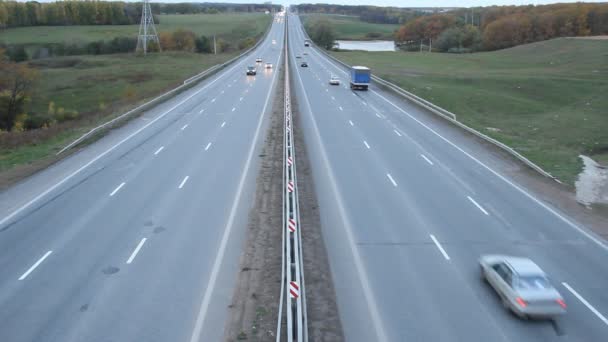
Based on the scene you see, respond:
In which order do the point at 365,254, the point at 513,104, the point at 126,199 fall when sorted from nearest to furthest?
the point at 365,254 → the point at 126,199 → the point at 513,104

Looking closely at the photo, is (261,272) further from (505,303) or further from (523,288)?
(523,288)

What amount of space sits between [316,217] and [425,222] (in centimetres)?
378

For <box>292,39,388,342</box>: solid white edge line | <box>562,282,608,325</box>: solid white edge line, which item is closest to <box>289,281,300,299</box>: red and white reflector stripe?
<box>292,39,388,342</box>: solid white edge line

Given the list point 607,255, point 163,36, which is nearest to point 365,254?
point 607,255

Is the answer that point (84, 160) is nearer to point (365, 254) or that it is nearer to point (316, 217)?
point (316, 217)

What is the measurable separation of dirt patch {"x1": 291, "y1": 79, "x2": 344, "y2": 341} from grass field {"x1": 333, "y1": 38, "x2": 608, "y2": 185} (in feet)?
39.0

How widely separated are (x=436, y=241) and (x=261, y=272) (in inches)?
225

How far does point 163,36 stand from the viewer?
424ft

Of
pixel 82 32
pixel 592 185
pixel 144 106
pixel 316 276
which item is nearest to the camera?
pixel 316 276

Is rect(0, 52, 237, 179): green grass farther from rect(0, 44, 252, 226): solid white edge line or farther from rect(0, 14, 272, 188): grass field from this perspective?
rect(0, 44, 252, 226): solid white edge line

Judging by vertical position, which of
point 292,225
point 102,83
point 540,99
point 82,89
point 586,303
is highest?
point 102,83

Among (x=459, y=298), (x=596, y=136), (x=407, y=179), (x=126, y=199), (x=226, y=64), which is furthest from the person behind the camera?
(x=226, y=64)

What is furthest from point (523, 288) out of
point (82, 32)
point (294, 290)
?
point (82, 32)

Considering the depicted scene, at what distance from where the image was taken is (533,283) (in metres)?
12.2
